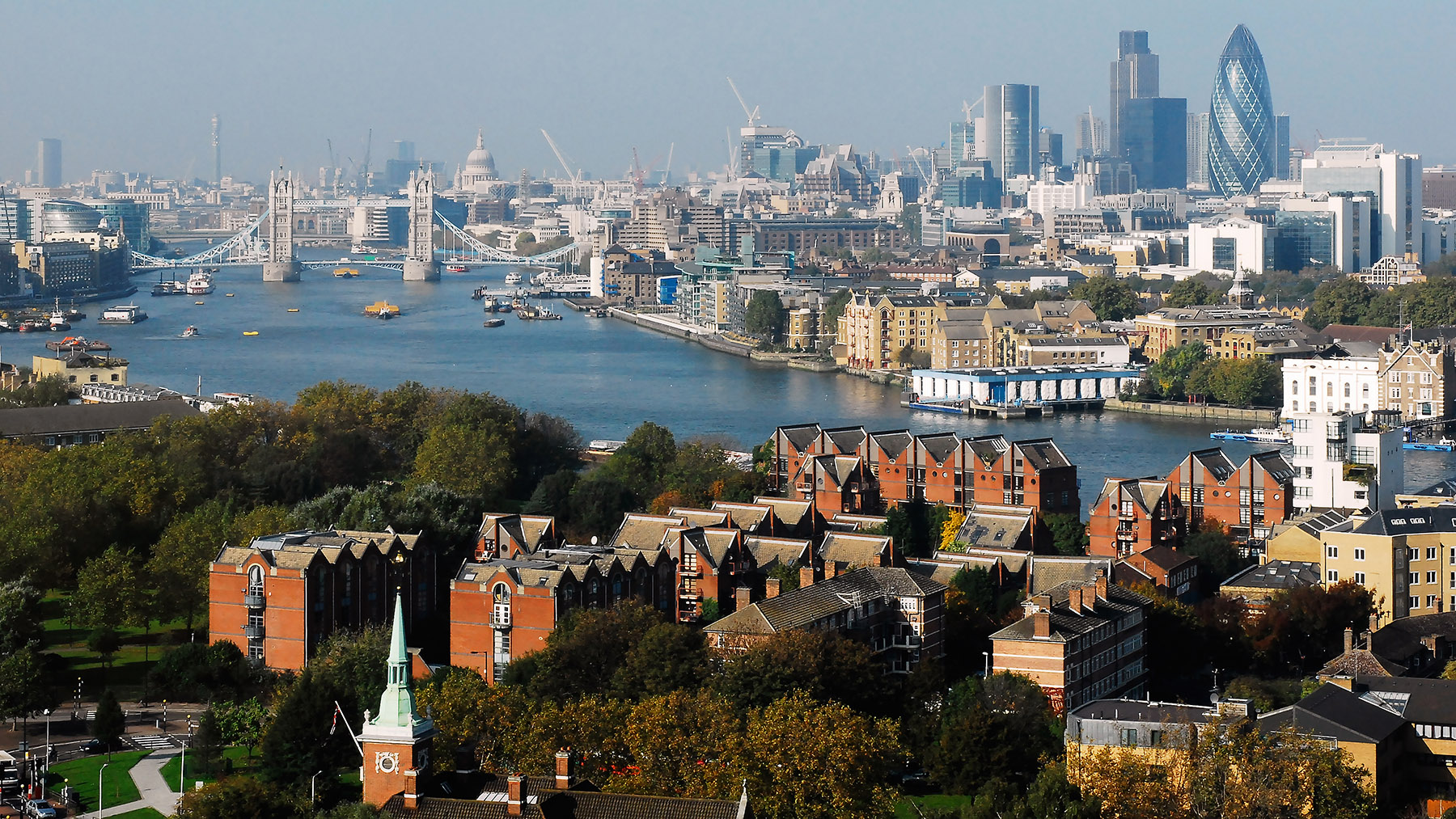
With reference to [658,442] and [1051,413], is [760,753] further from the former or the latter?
[1051,413]

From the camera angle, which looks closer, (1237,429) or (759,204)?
(1237,429)

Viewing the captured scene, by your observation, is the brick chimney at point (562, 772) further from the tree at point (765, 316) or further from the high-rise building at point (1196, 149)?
the high-rise building at point (1196, 149)

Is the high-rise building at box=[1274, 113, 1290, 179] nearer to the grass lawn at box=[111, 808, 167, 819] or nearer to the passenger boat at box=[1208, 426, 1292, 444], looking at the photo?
the passenger boat at box=[1208, 426, 1292, 444]

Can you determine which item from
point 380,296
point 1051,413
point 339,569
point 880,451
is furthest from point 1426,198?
point 339,569

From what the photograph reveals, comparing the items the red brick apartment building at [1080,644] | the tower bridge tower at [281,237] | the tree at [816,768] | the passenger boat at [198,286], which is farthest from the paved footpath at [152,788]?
the tower bridge tower at [281,237]

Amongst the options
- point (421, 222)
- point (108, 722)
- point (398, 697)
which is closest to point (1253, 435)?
point (108, 722)
